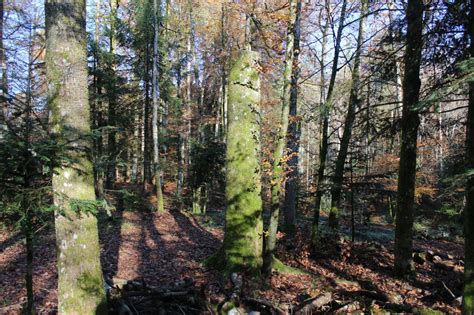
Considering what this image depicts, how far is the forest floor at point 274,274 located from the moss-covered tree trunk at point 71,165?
144 centimetres

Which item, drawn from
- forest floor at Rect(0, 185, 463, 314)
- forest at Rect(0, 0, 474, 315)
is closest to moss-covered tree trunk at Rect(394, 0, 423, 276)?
forest at Rect(0, 0, 474, 315)

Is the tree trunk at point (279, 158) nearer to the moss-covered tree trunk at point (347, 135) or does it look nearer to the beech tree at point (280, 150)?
the beech tree at point (280, 150)

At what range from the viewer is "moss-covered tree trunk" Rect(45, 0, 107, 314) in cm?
430

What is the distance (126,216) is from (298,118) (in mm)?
9611

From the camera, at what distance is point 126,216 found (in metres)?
14.5

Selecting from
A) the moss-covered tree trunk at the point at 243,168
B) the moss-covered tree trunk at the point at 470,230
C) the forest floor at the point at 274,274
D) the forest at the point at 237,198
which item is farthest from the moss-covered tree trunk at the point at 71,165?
the moss-covered tree trunk at the point at 470,230

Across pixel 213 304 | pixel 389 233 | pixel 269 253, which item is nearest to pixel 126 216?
pixel 269 253

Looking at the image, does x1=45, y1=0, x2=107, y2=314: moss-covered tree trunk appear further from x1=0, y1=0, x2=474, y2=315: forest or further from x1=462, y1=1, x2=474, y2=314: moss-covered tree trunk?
x1=462, y1=1, x2=474, y2=314: moss-covered tree trunk

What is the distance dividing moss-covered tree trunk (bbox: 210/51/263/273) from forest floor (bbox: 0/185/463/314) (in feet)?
2.59

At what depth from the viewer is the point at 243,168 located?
298 inches

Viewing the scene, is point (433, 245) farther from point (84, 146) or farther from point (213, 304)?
point (84, 146)

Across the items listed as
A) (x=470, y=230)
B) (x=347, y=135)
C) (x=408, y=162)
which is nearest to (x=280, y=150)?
(x=408, y=162)

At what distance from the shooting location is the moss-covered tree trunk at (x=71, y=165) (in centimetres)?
430

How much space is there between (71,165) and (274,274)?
5239mm
